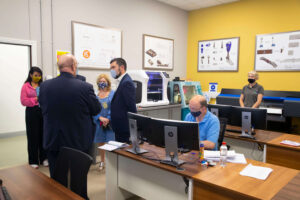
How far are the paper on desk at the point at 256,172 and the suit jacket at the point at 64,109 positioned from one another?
1.36 meters

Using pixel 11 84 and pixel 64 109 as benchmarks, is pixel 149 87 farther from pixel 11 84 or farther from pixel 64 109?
pixel 11 84

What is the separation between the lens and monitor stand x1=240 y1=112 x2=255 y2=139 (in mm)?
2977

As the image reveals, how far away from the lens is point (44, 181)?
1.62 m

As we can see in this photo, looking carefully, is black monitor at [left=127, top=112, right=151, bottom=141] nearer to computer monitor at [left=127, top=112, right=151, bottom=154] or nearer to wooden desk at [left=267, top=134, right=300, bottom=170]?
computer monitor at [left=127, top=112, right=151, bottom=154]

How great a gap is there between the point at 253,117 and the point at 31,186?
8.55 feet

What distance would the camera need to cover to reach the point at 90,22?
4516 millimetres

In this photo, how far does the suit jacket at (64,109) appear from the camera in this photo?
1.99m

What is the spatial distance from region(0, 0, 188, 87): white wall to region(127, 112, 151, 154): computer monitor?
2.42 meters

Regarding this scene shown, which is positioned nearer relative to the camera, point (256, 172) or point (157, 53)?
point (256, 172)

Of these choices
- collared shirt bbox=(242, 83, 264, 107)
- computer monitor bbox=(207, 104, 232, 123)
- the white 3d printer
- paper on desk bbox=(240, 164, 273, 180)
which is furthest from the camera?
the white 3d printer

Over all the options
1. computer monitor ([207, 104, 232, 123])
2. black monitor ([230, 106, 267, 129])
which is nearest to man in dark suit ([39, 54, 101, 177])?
computer monitor ([207, 104, 232, 123])

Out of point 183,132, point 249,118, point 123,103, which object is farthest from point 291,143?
point 123,103

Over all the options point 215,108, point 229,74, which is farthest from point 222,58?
point 215,108

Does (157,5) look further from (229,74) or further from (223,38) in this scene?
(229,74)
